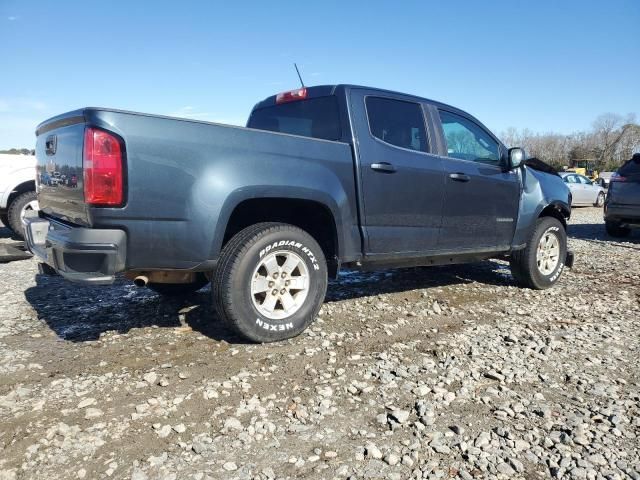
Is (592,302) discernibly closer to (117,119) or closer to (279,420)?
(279,420)

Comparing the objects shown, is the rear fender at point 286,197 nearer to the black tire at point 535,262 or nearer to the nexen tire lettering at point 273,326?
the nexen tire lettering at point 273,326

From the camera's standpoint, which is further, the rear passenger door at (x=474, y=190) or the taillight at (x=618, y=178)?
the taillight at (x=618, y=178)

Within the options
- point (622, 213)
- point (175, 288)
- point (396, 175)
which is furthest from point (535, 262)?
point (622, 213)

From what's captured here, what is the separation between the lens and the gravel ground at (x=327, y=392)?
211 centimetres

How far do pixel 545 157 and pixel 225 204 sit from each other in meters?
70.5

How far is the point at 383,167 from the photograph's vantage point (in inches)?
151

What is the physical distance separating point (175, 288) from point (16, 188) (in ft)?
16.7

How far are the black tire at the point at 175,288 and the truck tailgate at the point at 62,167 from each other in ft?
4.06

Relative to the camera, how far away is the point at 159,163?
9.31ft

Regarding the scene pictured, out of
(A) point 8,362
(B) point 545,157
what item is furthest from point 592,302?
(B) point 545,157

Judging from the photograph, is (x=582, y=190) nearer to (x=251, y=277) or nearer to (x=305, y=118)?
(x=305, y=118)

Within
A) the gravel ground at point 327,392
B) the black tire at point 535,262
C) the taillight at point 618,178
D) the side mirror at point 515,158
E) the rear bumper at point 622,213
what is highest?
the taillight at point 618,178

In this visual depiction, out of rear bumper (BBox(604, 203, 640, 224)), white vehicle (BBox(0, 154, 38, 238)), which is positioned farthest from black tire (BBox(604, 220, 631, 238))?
white vehicle (BBox(0, 154, 38, 238))

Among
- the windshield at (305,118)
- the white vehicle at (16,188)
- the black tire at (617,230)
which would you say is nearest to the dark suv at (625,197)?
the black tire at (617,230)
